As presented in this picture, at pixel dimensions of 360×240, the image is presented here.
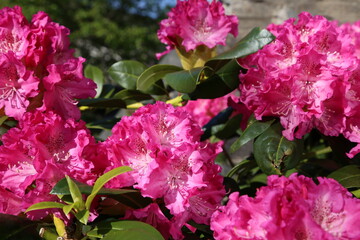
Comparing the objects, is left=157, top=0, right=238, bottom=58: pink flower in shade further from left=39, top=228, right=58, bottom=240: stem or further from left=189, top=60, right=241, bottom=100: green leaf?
left=39, top=228, right=58, bottom=240: stem

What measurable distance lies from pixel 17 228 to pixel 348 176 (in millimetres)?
565

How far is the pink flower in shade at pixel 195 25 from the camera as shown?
117 centimetres

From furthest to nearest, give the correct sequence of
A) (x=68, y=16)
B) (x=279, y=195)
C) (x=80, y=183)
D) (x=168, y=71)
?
(x=68, y=16) → (x=168, y=71) → (x=80, y=183) → (x=279, y=195)

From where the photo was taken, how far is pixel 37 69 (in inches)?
37.7

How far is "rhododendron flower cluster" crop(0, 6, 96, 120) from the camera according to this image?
0.93 meters

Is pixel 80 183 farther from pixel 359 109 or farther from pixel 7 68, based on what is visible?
pixel 359 109

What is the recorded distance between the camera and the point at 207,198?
876mm

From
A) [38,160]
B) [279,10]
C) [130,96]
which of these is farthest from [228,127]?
[279,10]

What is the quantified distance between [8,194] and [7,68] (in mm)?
211

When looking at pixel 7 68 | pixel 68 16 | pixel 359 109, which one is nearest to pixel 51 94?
pixel 7 68

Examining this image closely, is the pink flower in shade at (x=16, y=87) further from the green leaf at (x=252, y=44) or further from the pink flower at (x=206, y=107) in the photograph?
the pink flower at (x=206, y=107)

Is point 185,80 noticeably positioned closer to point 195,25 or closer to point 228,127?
point 195,25

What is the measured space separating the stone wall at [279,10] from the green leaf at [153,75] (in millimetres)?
1250

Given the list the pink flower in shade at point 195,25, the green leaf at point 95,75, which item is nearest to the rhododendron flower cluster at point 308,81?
the pink flower in shade at point 195,25
